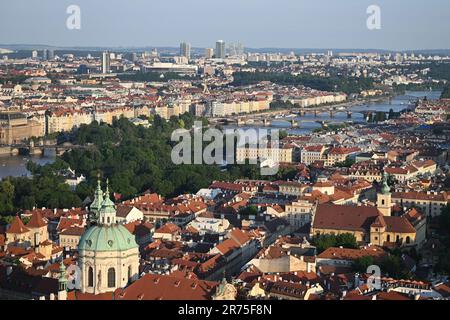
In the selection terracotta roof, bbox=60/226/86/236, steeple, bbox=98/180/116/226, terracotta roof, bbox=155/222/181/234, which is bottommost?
terracotta roof, bbox=60/226/86/236

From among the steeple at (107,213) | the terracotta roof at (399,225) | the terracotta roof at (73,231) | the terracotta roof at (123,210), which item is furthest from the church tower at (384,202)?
→ the steeple at (107,213)

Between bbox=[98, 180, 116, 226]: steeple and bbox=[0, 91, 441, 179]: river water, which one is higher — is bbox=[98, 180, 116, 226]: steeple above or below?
above

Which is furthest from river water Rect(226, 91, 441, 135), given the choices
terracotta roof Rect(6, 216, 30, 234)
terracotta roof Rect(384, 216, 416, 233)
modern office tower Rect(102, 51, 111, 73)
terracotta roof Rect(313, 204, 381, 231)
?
modern office tower Rect(102, 51, 111, 73)

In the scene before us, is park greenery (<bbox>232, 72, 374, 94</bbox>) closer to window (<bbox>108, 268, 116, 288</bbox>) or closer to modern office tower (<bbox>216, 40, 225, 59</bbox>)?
modern office tower (<bbox>216, 40, 225, 59</bbox>)

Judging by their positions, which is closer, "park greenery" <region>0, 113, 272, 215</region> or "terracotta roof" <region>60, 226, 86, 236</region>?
"terracotta roof" <region>60, 226, 86, 236</region>

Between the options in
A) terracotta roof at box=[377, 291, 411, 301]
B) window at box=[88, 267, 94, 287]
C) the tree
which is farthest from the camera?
the tree

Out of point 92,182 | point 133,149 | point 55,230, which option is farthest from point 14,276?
point 133,149

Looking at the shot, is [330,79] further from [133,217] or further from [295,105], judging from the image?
[133,217]
